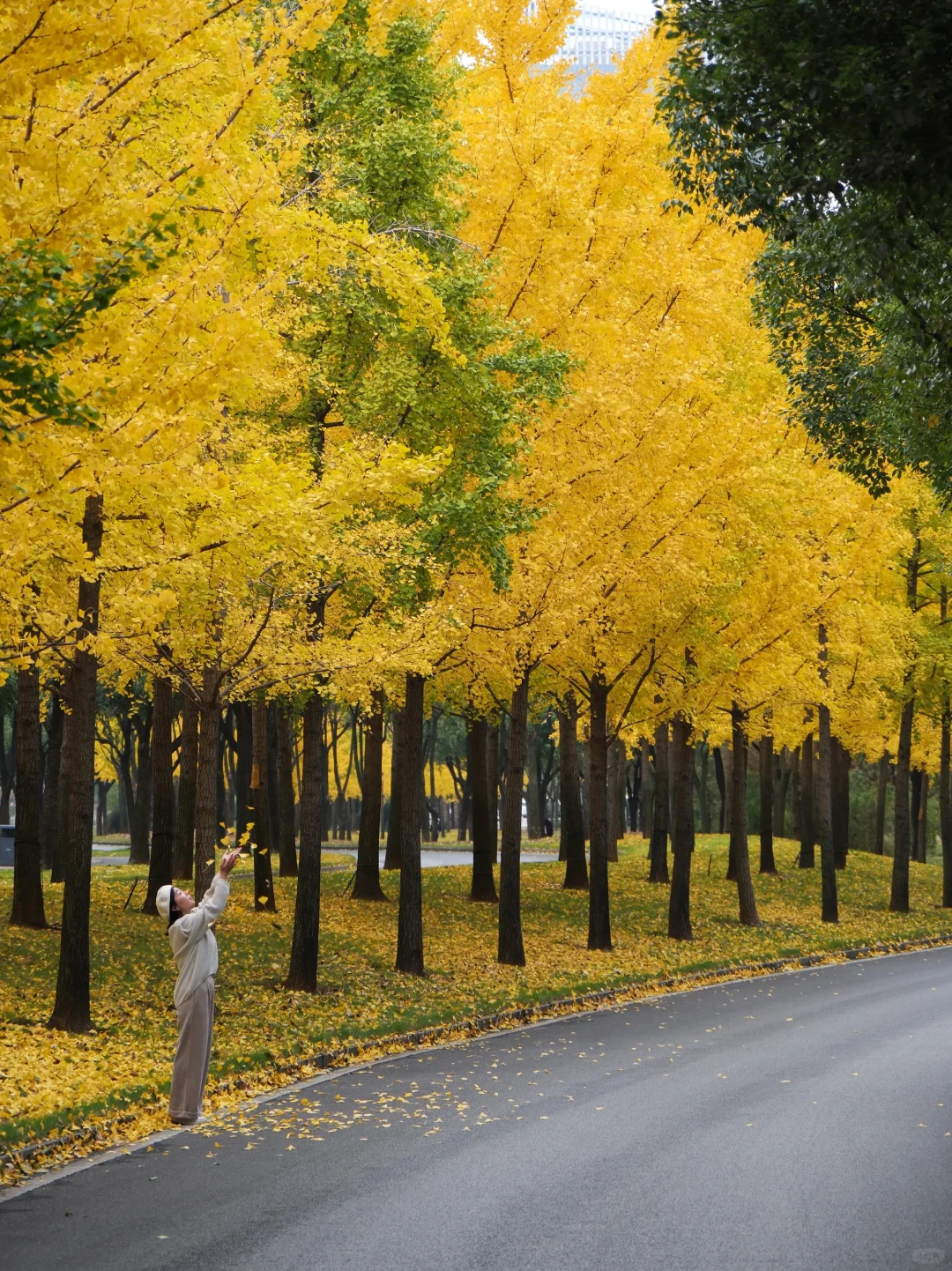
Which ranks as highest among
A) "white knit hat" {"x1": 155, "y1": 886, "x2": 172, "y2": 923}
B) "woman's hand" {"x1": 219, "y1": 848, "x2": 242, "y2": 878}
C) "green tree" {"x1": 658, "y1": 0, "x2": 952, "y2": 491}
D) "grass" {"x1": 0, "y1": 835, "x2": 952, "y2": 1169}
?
"green tree" {"x1": 658, "y1": 0, "x2": 952, "y2": 491}

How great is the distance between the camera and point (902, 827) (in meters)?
30.0

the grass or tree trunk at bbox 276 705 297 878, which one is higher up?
tree trunk at bbox 276 705 297 878

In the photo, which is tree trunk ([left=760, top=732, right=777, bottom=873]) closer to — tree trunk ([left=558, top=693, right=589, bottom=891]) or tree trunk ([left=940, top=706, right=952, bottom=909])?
tree trunk ([left=940, top=706, right=952, bottom=909])

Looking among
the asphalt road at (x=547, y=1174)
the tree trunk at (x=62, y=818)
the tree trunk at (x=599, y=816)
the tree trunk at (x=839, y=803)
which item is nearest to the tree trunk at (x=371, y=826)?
the tree trunk at (x=599, y=816)

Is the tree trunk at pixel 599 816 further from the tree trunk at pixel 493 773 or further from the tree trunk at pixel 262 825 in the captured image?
the tree trunk at pixel 493 773

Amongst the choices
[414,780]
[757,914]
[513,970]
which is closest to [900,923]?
[757,914]

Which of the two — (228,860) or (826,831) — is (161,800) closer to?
(228,860)

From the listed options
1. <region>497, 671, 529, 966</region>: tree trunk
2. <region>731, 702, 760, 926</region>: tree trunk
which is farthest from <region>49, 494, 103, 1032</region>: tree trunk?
<region>731, 702, 760, 926</region>: tree trunk

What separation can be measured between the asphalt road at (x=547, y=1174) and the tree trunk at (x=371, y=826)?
448 inches

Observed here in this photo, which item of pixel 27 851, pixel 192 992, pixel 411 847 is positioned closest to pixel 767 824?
pixel 411 847

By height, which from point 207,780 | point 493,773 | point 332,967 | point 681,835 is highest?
point 207,780

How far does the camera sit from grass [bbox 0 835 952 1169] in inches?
424

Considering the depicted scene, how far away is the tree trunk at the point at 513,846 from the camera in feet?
60.2

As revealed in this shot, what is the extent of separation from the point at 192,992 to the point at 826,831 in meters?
20.5
